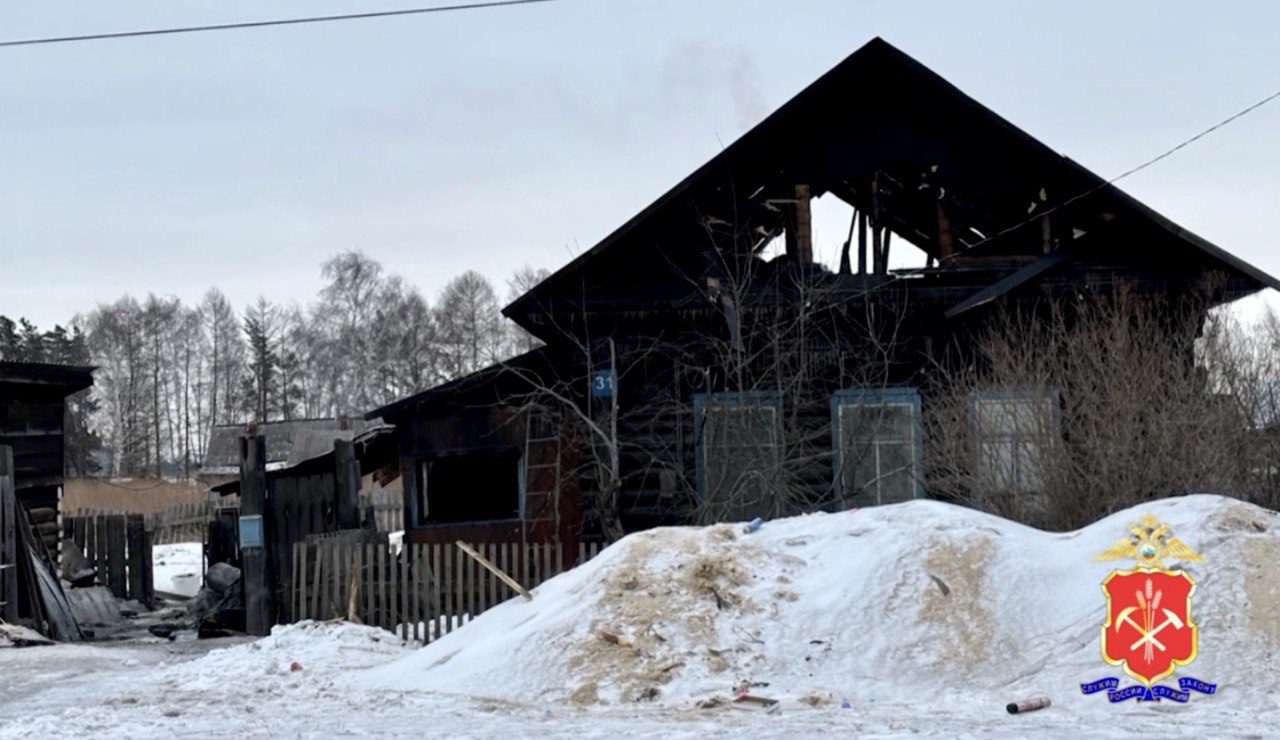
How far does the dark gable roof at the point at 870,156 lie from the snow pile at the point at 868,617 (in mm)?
7284

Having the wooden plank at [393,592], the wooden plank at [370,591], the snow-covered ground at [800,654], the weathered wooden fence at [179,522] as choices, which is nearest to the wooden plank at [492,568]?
the snow-covered ground at [800,654]

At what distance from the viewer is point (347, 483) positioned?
18.9 m

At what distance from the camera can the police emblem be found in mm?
9414

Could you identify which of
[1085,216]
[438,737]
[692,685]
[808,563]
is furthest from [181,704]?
[1085,216]

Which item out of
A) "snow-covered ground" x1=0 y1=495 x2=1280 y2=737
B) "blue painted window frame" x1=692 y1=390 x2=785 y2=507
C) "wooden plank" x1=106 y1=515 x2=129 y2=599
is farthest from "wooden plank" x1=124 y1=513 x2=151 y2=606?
"snow-covered ground" x1=0 y1=495 x2=1280 y2=737

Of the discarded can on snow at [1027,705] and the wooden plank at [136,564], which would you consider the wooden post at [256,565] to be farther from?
the discarded can on snow at [1027,705]

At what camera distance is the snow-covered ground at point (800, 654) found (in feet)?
30.4

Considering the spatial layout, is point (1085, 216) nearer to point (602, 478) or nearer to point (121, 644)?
point (602, 478)

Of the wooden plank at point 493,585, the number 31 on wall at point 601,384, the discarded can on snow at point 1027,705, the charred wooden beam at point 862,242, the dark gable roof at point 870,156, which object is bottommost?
the discarded can on snow at point 1027,705

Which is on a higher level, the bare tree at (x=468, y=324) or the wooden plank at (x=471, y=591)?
the bare tree at (x=468, y=324)

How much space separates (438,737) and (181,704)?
10.6ft

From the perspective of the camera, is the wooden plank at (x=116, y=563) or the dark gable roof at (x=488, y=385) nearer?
the dark gable roof at (x=488, y=385)

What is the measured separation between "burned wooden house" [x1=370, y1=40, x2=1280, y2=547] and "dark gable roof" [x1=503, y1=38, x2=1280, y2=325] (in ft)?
0.10

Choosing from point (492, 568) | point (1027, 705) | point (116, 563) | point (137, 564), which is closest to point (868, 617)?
point (1027, 705)
